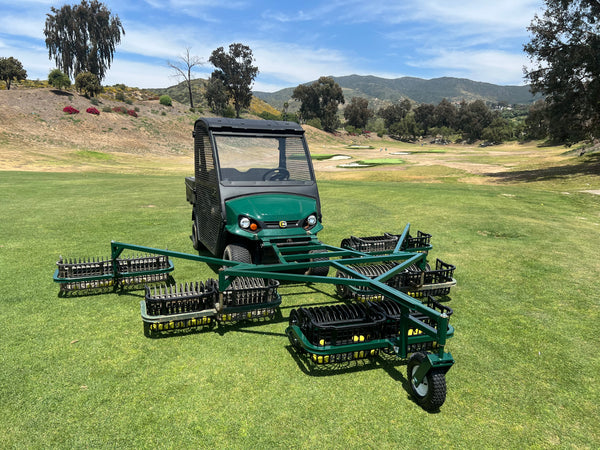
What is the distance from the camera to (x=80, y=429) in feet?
10.7

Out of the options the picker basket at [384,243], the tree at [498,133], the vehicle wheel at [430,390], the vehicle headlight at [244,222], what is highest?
the tree at [498,133]

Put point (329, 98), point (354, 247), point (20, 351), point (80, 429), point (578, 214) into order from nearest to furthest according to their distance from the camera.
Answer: point (80, 429), point (20, 351), point (354, 247), point (578, 214), point (329, 98)

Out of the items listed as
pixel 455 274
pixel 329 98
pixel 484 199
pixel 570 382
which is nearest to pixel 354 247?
pixel 455 274

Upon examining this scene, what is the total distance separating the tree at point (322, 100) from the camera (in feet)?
358

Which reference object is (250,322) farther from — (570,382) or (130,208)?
(130,208)

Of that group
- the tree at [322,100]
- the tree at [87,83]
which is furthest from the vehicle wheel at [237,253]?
the tree at [322,100]

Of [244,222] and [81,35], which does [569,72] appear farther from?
[81,35]

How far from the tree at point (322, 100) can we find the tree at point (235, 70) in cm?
2084

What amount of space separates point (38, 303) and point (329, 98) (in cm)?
11377

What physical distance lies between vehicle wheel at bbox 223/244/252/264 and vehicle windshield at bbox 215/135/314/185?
124cm

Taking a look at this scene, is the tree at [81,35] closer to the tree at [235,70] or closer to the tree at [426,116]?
the tree at [235,70]

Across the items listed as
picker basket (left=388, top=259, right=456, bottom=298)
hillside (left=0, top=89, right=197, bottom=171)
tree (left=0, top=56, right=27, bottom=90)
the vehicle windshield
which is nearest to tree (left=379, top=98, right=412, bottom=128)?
hillside (left=0, top=89, right=197, bottom=171)

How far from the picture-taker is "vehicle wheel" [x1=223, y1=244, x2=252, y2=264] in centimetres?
620

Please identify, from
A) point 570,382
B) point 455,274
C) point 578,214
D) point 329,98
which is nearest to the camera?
point 570,382
